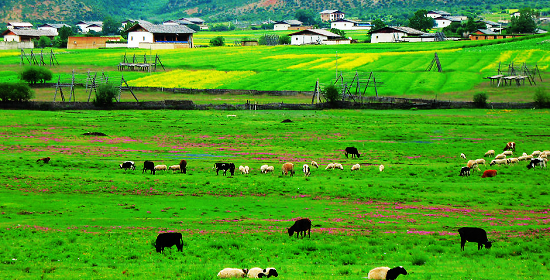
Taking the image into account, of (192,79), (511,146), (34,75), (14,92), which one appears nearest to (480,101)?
(511,146)

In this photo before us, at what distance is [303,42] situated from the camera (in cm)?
19388

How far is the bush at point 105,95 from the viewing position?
260 ft

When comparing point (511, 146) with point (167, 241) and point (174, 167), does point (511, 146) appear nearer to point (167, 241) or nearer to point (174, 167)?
point (174, 167)

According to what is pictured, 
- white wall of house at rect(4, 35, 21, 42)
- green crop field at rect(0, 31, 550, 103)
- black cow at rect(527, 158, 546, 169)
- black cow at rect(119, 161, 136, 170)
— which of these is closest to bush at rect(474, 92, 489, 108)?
green crop field at rect(0, 31, 550, 103)

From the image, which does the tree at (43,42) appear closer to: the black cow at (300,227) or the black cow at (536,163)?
the black cow at (536,163)

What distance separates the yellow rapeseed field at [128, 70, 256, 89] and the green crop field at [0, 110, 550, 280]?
150 ft

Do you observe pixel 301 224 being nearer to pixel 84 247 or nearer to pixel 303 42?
pixel 84 247

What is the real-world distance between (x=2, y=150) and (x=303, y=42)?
152951 mm

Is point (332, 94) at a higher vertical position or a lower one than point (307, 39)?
lower

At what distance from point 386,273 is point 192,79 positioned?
318 ft

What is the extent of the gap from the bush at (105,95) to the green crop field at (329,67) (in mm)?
11308

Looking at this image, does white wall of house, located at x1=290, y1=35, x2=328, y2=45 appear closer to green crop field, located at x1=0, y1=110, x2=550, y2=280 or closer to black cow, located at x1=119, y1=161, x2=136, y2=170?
green crop field, located at x1=0, y1=110, x2=550, y2=280

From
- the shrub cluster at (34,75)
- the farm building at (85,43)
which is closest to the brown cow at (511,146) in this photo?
the shrub cluster at (34,75)

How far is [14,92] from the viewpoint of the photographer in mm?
78750
